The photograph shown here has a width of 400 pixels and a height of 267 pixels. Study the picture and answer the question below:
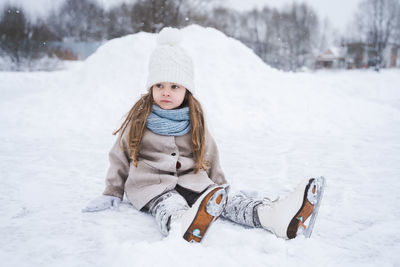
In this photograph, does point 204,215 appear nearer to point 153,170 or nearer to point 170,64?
point 153,170

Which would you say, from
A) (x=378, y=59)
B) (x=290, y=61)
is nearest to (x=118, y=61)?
(x=378, y=59)

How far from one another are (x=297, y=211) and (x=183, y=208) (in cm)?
59

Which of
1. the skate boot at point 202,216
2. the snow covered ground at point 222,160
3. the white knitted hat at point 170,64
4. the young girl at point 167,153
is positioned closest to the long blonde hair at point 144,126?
the young girl at point 167,153

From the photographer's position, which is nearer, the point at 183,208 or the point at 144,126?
the point at 183,208

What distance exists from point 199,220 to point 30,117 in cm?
500

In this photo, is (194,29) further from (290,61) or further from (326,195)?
(290,61)

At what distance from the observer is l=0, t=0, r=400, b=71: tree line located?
1340 centimetres

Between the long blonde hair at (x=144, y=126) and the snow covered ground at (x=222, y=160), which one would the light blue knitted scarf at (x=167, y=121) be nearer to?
the long blonde hair at (x=144, y=126)

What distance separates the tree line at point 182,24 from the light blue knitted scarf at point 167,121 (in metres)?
11.6

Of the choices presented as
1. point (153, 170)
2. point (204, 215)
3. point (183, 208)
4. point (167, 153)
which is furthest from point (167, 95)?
point (204, 215)

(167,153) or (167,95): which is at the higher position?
(167,95)

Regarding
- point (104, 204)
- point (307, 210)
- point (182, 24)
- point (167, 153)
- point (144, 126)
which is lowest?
point (104, 204)

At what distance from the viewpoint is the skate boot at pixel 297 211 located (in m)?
1.46

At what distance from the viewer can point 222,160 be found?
3473mm
